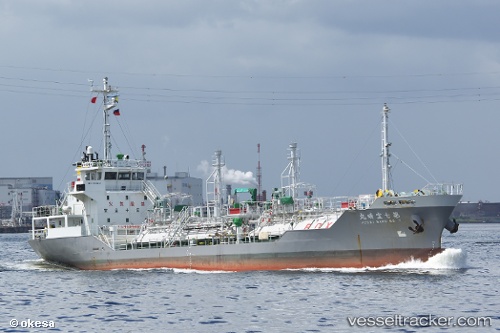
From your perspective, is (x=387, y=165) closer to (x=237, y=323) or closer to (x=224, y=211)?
(x=224, y=211)

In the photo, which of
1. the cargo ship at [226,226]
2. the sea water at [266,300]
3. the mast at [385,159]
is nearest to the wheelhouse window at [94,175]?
the cargo ship at [226,226]

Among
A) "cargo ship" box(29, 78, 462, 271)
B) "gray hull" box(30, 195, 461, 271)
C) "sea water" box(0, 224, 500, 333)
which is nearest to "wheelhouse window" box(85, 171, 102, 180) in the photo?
"cargo ship" box(29, 78, 462, 271)

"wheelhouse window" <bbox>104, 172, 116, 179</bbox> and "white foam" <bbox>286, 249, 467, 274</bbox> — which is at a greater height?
"wheelhouse window" <bbox>104, 172, 116, 179</bbox>

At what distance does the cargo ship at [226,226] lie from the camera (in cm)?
5362

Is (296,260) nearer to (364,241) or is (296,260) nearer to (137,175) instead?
(364,241)

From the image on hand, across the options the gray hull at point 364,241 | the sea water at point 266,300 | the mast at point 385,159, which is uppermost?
the mast at point 385,159

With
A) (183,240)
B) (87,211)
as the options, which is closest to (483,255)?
(183,240)

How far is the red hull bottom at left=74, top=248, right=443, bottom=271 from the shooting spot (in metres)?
53.7

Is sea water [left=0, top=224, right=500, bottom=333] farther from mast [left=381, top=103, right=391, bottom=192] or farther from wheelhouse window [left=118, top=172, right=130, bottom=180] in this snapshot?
wheelhouse window [left=118, top=172, right=130, bottom=180]

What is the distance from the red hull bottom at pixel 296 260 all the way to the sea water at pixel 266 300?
0.50m

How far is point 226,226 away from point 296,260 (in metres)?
7.39

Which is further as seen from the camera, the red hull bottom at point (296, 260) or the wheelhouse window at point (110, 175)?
the wheelhouse window at point (110, 175)

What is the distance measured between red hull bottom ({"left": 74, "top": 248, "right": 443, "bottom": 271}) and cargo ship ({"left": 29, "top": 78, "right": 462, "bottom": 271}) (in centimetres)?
6

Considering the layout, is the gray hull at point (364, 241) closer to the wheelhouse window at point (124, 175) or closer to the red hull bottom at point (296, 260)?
the red hull bottom at point (296, 260)
